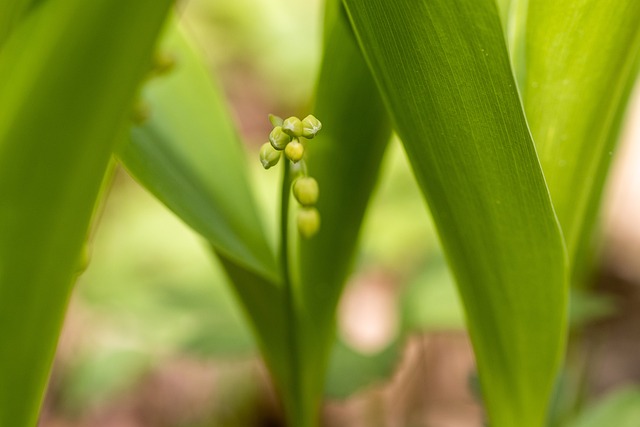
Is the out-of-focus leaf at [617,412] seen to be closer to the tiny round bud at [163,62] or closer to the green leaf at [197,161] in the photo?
the green leaf at [197,161]

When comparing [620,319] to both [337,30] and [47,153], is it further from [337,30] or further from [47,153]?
[47,153]

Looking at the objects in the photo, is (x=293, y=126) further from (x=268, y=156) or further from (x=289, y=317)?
(x=289, y=317)

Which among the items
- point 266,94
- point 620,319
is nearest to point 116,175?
point 266,94

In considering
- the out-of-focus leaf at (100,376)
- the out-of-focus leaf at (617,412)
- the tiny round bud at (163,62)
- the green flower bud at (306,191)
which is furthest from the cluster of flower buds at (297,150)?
the out-of-focus leaf at (100,376)

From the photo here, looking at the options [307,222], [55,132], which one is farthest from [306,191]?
[55,132]

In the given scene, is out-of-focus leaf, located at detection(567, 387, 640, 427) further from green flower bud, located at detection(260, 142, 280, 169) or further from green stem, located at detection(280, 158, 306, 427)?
green flower bud, located at detection(260, 142, 280, 169)
